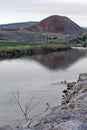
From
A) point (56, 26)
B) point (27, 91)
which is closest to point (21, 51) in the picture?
point (27, 91)

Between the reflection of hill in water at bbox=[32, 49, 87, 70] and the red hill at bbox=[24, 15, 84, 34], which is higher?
the reflection of hill in water at bbox=[32, 49, 87, 70]

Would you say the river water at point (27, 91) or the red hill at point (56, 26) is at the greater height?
the river water at point (27, 91)

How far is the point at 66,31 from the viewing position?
93.9 metres

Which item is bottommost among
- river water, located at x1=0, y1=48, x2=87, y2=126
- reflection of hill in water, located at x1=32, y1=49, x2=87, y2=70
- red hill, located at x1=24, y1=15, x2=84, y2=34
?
red hill, located at x1=24, y1=15, x2=84, y2=34

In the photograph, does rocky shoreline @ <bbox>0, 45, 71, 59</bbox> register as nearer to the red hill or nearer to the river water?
the river water

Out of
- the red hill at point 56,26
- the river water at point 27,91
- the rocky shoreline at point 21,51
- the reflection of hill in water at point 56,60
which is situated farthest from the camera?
the red hill at point 56,26

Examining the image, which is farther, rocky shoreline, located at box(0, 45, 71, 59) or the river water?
rocky shoreline, located at box(0, 45, 71, 59)

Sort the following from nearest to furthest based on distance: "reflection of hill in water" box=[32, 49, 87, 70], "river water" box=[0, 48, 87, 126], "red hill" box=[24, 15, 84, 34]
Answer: "river water" box=[0, 48, 87, 126] → "reflection of hill in water" box=[32, 49, 87, 70] → "red hill" box=[24, 15, 84, 34]

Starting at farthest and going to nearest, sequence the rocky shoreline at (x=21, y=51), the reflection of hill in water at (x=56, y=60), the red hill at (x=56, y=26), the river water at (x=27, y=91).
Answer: the red hill at (x=56, y=26) → the rocky shoreline at (x=21, y=51) → the reflection of hill in water at (x=56, y=60) → the river water at (x=27, y=91)

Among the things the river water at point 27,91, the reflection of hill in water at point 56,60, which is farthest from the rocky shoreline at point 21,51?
the river water at point 27,91

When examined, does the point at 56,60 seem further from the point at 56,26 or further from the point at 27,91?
the point at 56,26

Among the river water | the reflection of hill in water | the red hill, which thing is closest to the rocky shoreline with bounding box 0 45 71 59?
the reflection of hill in water

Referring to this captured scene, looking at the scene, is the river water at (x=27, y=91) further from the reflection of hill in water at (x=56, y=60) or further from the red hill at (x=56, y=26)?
the red hill at (x=56, y=26)

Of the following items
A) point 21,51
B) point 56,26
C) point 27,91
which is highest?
point 27,91
